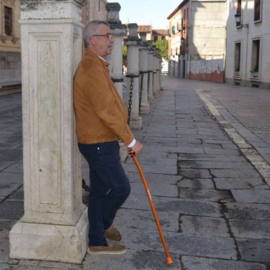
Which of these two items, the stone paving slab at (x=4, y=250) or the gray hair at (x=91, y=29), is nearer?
the gray hair at (x=91, y=29)

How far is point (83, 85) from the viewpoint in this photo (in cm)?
308

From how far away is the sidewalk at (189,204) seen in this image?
332 cm

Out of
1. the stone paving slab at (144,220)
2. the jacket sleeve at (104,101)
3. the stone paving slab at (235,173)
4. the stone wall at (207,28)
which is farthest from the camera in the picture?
the stone wall at (207,28)

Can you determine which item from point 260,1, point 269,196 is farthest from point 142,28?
point 269,196

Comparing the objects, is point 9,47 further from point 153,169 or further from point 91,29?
point 91,29

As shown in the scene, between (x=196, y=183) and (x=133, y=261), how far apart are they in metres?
2.41

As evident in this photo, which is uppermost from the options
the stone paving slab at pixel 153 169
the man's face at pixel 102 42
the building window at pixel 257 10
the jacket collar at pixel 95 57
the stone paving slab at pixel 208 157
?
the building window at pixel 257 10

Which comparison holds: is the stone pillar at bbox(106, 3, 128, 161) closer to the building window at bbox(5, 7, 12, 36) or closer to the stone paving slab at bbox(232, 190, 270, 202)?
the stone paving slab at bbox(232, 190, 270, 202)

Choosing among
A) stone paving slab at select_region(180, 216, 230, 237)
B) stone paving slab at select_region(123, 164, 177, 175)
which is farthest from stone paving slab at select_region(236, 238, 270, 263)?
stone paving slab at select_region(123, 164, 177, 175)

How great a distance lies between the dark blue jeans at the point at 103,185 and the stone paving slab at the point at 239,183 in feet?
7.51

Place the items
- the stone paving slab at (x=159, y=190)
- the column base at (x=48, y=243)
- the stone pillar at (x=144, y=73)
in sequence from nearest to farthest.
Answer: the column base at (x=48, y=243) < the stone paving slab at (x=159, y=190) < the stone pillar at (x=144, y=73)

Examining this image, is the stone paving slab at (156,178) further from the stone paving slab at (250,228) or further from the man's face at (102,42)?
the man's face at (102,42)

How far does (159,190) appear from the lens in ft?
16.9

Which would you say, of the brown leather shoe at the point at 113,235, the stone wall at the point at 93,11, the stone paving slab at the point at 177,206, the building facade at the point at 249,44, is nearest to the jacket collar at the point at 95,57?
the brown leather shoe at the point at 113,235
